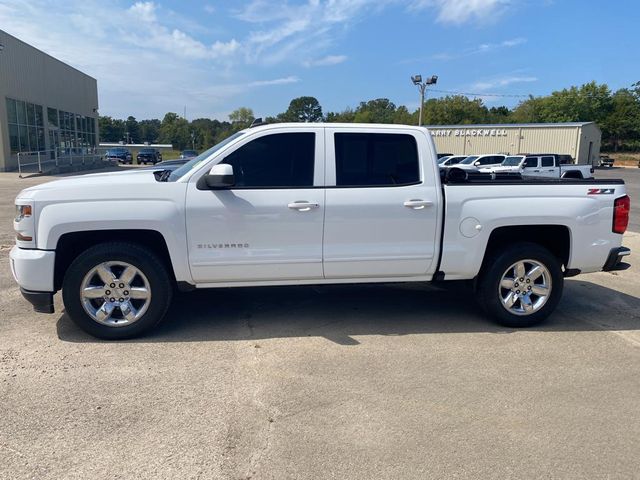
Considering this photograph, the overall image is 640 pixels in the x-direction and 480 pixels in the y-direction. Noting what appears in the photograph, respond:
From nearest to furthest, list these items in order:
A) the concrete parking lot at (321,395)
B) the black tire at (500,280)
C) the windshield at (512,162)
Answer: the concrete parking lot at (321,395), the black tire at (500,280), the windshield at (512,162)

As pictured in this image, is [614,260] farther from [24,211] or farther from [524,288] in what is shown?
[24,211]

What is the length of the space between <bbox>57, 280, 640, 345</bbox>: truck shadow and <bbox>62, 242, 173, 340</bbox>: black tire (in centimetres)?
15

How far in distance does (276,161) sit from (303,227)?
678 mm

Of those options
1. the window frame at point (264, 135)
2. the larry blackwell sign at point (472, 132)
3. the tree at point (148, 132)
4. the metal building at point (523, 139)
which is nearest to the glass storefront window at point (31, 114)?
the window frame at point (264, 135)

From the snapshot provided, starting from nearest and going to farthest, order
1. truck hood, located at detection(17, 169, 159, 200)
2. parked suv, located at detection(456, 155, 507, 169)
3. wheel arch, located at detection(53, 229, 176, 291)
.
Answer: truck hood, located at detection(17, 169, 159, 200) → wheel arch, located at detection(53, 229, 176, 291) → parked suv, located at detection(456, 155, 507, 169)

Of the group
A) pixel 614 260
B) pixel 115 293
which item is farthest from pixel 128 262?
pixel 614 260

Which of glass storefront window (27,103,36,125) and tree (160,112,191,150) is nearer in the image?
glass storefront window (27,103,36,125)

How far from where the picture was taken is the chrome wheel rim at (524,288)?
5.11 m

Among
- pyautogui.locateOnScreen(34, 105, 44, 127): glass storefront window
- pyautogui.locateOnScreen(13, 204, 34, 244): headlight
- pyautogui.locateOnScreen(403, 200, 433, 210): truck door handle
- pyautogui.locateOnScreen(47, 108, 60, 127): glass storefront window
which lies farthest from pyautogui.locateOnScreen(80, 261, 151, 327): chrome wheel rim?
pyautogui.locateOnScreen(47, 108, 60, 127): glass storefront window

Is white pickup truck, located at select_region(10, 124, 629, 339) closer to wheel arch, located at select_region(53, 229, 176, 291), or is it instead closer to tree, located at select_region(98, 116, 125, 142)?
wheel arch, located at select_region(53, 229, 176, 291)

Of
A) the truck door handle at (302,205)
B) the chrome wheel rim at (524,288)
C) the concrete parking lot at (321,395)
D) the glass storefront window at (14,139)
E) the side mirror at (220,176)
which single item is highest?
the glass storefront window at (14,139)

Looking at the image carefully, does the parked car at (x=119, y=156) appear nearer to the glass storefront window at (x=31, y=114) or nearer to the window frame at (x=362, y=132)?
the glass storefront window at (x=31, y=114)

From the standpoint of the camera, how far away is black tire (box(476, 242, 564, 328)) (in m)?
5.05

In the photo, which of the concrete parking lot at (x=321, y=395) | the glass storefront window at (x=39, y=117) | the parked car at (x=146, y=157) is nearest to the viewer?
the concrete parking lot at (x=321, y=395)
